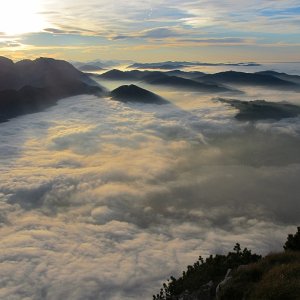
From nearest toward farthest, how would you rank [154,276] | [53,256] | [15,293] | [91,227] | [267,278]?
[267,278], [15,293], [154,276], [53,256], [91,227]

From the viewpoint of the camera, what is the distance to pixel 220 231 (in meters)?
183

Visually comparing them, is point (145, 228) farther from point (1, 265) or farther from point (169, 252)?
point (1, 265)

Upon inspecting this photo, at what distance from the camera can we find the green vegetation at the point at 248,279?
31.5 m

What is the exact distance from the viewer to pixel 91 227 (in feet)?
584

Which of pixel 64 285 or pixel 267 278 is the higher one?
pixel 267 278

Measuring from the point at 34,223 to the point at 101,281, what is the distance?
71.0m

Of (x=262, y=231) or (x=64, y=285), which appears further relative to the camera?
(x=262, y=231)

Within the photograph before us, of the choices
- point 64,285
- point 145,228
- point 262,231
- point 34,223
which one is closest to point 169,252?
point 145,228

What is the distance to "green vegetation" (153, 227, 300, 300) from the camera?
31500mm

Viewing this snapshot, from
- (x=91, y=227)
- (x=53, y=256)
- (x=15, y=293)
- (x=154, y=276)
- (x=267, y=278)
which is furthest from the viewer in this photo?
(x=91, y=227)

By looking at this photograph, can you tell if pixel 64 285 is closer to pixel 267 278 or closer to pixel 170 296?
pixel 170 296

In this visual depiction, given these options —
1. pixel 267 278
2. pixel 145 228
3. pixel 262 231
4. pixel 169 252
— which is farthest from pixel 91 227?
pixel 267 278

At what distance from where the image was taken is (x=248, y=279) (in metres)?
36.0

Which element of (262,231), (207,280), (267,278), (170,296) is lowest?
(262,231)
